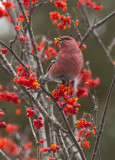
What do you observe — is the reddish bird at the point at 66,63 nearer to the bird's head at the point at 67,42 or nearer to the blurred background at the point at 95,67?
the bird's head at the point at 67,42

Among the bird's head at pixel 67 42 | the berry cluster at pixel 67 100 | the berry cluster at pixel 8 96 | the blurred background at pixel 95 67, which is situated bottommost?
the blurred background at pixel 95 67

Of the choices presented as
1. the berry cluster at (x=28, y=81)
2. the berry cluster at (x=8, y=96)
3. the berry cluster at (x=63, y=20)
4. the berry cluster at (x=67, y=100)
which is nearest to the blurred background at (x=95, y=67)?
the berry cluster at (x=8, y=96)

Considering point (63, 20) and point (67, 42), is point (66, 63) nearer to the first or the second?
point (67, 42)

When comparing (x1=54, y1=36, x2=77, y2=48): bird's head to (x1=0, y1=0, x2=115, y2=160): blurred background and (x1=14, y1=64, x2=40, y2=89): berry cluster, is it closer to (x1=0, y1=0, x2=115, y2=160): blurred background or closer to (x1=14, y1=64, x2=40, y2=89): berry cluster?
(x1=14, y1=64, x2=40, y2=89): berry cluster

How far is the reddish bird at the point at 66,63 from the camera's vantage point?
11.1 feet

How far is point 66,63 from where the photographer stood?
3.40 m

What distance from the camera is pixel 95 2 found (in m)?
4.43

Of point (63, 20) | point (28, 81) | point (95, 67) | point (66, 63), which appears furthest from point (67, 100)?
point (95, 67)

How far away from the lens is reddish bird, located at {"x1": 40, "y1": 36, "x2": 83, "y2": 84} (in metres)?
3.40

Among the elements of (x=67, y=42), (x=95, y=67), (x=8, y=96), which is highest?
(x=67, y=42)

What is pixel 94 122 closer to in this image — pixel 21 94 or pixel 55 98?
pixel 55 98

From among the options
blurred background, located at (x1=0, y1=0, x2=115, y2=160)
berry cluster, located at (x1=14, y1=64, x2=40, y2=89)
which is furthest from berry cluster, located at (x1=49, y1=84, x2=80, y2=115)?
blurred background, located at (x1=0, y1=0, x2=115, y2=160)

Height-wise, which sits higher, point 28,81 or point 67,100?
point 28,81

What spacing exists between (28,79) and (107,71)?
19.9 feet
